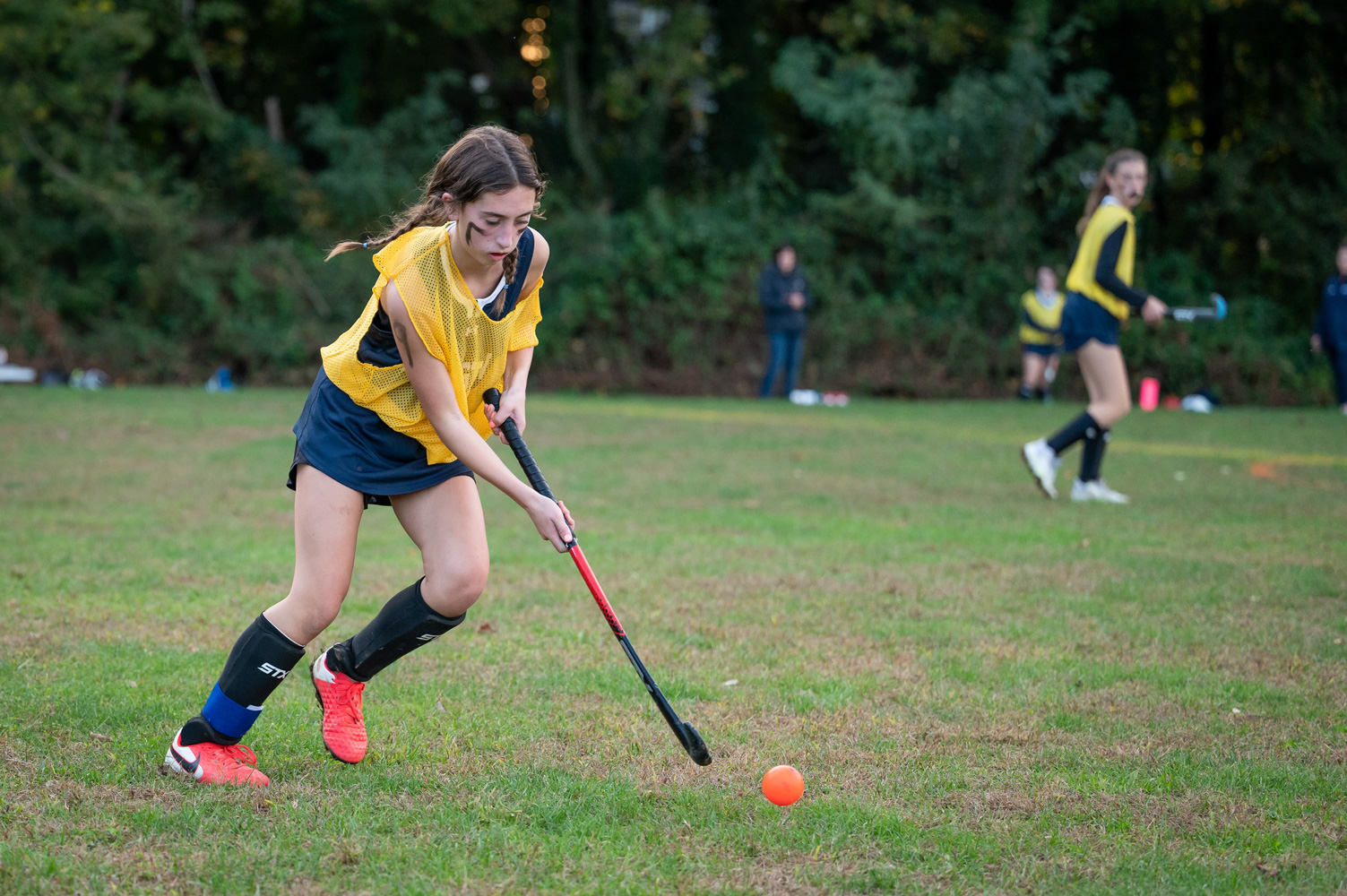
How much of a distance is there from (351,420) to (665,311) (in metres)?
17.8

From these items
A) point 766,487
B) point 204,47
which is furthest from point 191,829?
point 204,47

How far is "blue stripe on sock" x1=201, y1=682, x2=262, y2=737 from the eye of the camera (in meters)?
3.35

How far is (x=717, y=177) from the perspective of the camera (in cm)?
2308

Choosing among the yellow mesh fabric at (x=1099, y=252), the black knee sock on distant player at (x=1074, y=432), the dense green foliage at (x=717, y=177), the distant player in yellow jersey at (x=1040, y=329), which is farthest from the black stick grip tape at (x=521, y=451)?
the dense green foliage at (x=717, y=177)

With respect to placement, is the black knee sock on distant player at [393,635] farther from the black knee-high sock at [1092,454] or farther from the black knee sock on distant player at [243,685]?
the black knee-high sock at [1092,454]

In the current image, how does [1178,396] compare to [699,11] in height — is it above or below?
below

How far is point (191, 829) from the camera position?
119 inches

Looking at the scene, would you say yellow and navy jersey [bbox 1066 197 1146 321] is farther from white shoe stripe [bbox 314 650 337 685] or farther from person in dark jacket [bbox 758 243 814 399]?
person in dark jacket [bbox 758 243 814 399]

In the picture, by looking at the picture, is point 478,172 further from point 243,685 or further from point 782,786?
point 782,786

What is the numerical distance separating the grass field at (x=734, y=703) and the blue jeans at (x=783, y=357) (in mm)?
10173

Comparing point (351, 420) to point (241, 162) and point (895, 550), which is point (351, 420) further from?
point (241, 162)

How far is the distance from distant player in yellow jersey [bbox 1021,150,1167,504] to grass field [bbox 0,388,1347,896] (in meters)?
0.46

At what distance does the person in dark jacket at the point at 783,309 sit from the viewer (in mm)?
18328

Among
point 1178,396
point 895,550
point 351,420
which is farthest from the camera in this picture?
point 1178,396
